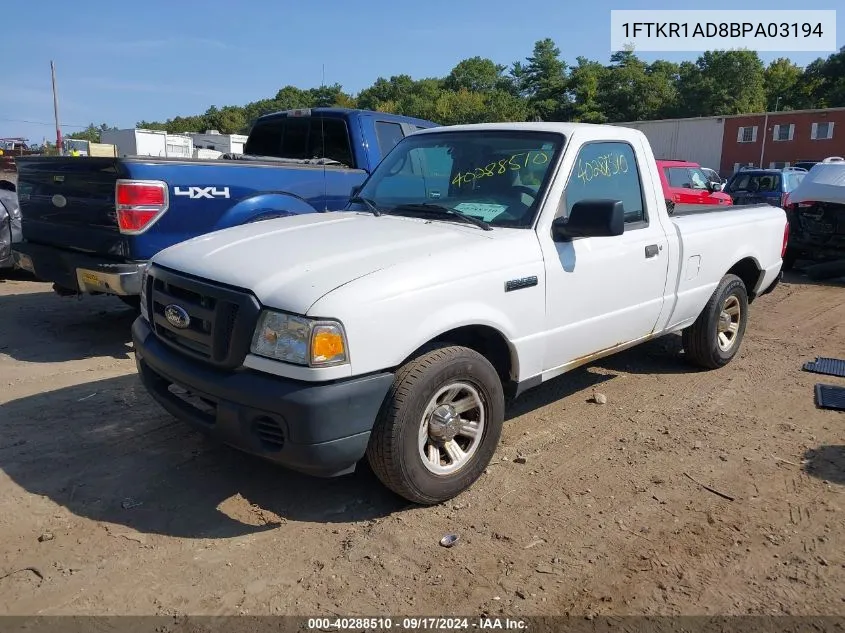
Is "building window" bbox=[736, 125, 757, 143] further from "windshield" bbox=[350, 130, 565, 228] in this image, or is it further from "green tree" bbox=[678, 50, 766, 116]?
"windshield" bbox=[350, 130, 565, 228]

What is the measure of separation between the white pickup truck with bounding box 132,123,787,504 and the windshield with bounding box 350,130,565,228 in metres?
0.01

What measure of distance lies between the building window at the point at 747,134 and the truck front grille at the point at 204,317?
5085cm

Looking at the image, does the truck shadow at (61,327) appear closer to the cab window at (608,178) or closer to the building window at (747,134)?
the cab window at (608,178)

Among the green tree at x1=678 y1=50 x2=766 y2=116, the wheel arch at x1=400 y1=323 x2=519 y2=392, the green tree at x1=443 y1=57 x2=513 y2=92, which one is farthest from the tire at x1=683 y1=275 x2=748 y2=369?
the green tree at x1=443 y1=57 x2=513 y2=92

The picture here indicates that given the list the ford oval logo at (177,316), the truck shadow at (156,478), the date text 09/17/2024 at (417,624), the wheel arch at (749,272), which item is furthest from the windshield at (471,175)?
the wheel arch at (749,272)

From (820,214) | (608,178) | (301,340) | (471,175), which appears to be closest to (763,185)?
(820,214)

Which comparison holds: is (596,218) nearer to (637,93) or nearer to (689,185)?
(689,185)

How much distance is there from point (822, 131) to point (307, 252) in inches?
1927

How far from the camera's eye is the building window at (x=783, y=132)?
44.7 metres

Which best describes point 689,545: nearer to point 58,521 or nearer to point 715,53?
point 58,521

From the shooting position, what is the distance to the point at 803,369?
572cm

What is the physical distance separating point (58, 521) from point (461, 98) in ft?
237

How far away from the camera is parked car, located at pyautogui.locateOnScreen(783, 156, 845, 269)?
10.1m

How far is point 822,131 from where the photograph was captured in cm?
4288
